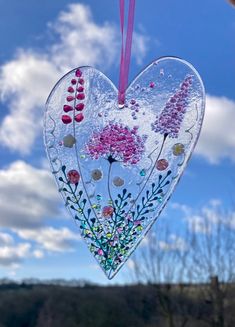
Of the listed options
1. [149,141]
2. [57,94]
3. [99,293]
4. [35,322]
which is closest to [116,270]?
[149,141]

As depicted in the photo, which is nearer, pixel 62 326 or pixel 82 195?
pixel 82 195

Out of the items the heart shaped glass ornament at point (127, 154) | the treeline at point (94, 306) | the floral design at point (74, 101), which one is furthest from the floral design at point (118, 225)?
the treeline at point (94, 306)

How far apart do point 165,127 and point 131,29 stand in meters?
0.24

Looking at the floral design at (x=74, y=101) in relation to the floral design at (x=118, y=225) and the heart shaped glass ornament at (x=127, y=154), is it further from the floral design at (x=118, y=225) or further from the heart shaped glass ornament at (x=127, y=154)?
the floral design at (x=118, y=225)

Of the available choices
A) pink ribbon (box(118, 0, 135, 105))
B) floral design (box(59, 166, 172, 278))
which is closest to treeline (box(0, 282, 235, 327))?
floral design (box(59, 166, 172, 278))

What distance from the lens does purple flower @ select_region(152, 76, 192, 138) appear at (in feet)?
4.09

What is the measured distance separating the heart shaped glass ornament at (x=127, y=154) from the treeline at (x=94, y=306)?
7939mm

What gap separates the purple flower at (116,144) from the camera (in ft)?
4.13

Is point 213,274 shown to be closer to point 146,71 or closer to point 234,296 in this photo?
point 234,296

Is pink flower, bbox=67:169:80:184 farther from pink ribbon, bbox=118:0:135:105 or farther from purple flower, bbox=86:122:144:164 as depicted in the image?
pink ribbon, bbox=118:0:135:105

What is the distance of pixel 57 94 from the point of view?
1.33 metres

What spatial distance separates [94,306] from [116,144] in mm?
12158

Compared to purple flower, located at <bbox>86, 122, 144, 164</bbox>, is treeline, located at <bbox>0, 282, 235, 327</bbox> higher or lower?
higher

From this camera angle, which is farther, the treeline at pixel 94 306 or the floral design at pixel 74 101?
the treeline at pixel 94 306
